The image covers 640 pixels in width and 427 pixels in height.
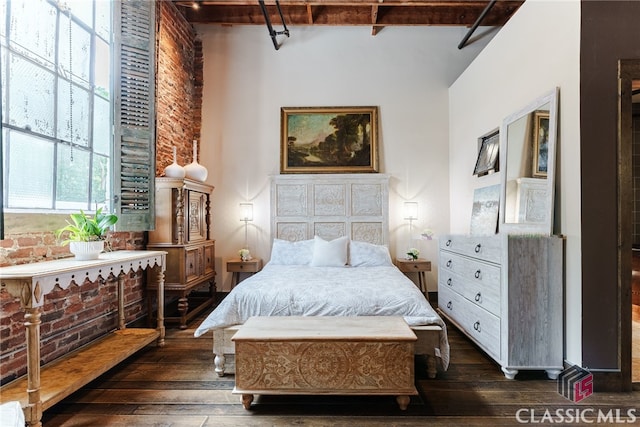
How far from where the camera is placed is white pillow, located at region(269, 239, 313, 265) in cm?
463

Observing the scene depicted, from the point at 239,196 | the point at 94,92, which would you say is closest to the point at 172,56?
the point at 94,92

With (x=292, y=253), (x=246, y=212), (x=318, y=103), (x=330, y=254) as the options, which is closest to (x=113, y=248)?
(x=246, y=212)

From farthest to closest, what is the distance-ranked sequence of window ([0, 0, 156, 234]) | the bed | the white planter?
the bed
the white planter
window ([0, 0, 156, 234])

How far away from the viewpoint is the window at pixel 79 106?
2555 millimetres

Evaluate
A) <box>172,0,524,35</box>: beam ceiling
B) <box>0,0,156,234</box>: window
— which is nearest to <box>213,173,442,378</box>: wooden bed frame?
<box>0,0,156,234</box>: window

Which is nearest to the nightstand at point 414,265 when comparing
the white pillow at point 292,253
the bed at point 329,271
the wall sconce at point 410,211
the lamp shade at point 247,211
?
the bed at point 329,271

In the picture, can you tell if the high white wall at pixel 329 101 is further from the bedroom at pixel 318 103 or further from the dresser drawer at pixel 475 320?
the dresser drawer at pixel 475 320

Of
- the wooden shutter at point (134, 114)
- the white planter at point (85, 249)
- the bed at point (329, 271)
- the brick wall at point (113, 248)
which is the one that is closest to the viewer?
the brick wall at point (113, 248)

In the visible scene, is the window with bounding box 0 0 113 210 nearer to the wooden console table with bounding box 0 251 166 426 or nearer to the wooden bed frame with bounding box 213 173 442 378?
the wooden console table with bounding box 0 251 166 426

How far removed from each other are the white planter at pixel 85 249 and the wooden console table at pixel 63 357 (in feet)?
0.22

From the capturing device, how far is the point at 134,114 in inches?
147

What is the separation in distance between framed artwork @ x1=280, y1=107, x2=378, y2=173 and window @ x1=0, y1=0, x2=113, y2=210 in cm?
245

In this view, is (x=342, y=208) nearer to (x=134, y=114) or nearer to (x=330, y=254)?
(x=330, y=254)

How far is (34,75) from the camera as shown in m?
2.70
